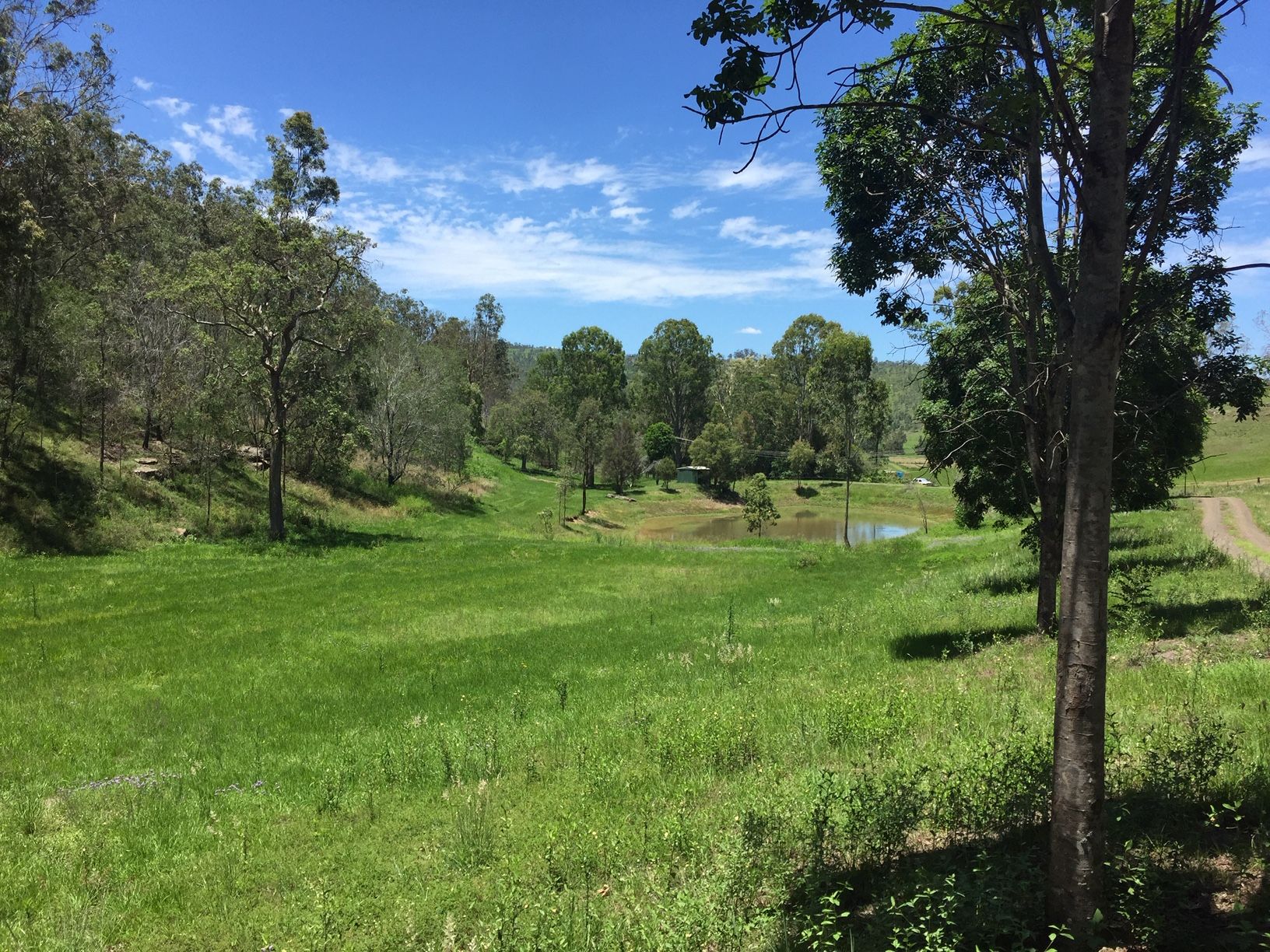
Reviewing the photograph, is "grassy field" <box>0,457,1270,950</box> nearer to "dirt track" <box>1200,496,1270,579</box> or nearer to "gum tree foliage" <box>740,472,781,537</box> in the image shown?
"dirt track" <box>1200,496,1270,579</box>

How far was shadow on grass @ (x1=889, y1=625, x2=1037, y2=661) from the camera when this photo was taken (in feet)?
39.2

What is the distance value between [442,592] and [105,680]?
9.90m

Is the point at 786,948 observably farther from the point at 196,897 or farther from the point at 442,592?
the point at 442,592

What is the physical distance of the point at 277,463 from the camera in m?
29.0

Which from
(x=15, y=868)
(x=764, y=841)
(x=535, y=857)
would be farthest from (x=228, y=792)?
(x=764, y=841)

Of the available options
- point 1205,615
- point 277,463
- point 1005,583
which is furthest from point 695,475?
point 1205,615

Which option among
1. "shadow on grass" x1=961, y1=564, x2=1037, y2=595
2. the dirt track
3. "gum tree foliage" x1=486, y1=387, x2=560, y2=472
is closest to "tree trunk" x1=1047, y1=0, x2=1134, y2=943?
"shadow on grass" x1=961, y1=564, x2=1037, y2=595

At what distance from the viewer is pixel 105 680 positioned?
1214 centimetres

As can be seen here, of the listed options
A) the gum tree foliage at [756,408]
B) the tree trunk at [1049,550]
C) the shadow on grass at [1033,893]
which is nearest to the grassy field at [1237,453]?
the gum tree foliage at [756,408]

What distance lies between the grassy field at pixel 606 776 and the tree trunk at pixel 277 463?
11648mm

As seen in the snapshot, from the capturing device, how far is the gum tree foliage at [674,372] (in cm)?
10512

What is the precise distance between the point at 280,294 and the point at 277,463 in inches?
289

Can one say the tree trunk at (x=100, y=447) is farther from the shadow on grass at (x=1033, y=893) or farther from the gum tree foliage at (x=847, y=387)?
the gum tree foliage at (x=847, y=387)

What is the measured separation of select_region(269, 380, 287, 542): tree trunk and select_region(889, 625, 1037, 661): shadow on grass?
25978 mm
